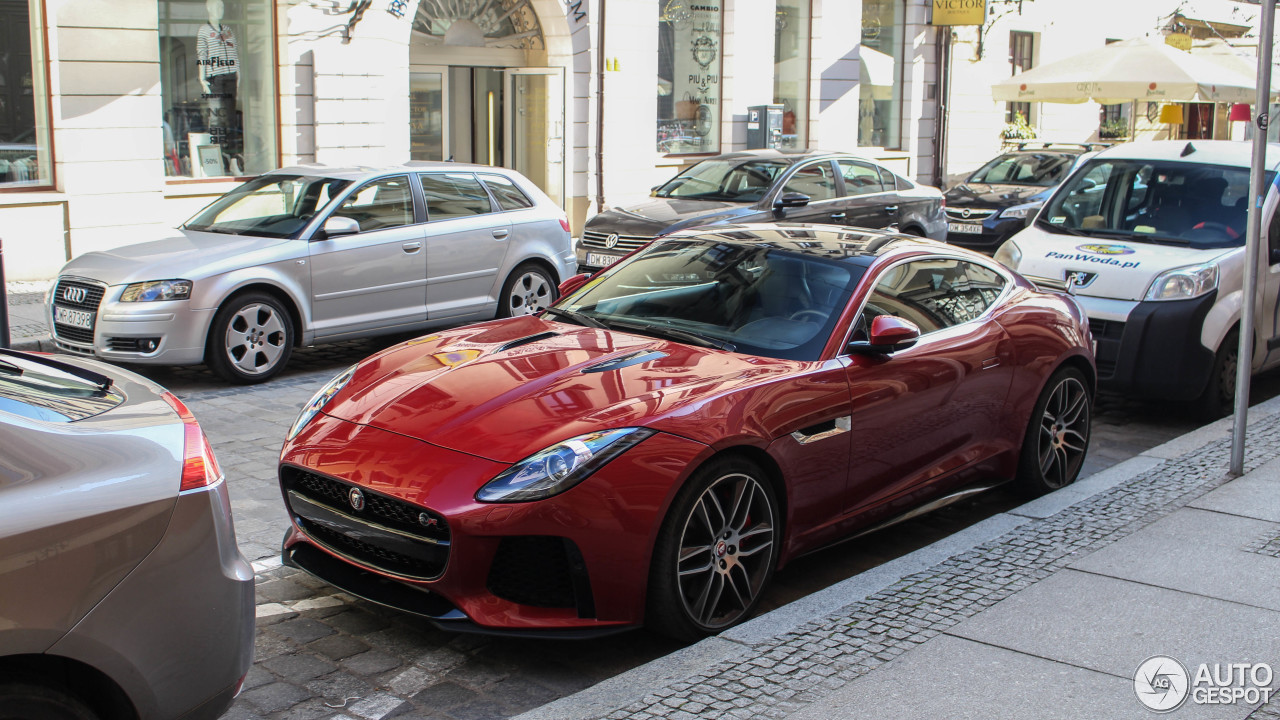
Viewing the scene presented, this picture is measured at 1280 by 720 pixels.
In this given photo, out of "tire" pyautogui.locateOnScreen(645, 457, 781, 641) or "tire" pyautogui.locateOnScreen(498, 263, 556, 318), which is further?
"tire" pyautogui.locateOnScreen(498, 263, 556, 318)

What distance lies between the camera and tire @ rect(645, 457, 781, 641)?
427 cm

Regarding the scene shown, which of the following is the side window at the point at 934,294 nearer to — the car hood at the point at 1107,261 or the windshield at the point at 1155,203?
the car hood at the point at 1107,261

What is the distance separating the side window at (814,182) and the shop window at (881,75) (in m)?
10.9

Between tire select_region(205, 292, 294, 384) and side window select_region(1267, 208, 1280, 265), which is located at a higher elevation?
side window select_region(1267, 208, 1280, 265)

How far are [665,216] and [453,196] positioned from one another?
2.89 meters

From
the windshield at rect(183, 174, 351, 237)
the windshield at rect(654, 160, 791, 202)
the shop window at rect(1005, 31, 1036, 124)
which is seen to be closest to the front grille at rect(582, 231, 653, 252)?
the windshield at rect(654, 160, 791, 202)

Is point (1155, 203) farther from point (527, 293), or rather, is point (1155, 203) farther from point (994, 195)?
point (994, 195)

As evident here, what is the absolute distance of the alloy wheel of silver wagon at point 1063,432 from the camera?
6.33 metres

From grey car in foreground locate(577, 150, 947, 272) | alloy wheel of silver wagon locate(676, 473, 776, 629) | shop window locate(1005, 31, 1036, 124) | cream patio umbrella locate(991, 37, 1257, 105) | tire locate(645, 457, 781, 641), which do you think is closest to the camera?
tire locate(645, 457, 781, 641)

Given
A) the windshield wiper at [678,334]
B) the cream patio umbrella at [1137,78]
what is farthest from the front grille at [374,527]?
the cream patio umbrella at [1137,78]

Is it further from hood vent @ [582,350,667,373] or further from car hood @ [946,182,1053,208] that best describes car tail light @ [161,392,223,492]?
car hood @ [946,182,1053,208]

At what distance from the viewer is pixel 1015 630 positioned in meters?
4.24

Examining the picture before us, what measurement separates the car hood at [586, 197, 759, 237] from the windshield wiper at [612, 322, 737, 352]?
6.75m

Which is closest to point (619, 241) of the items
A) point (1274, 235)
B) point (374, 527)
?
point (1274, 235)
